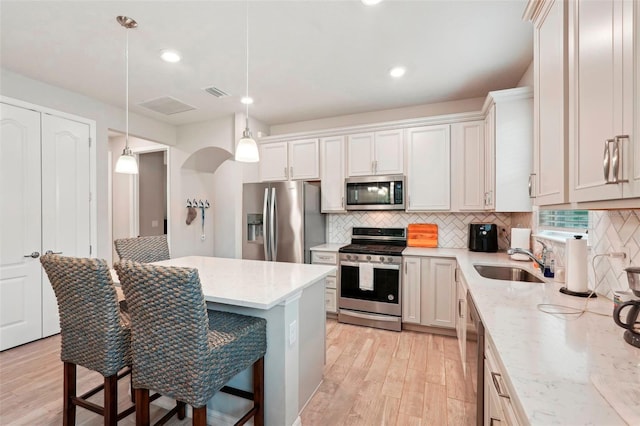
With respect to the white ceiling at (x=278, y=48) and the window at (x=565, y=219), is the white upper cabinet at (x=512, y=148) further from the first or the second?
the white ceiling at (x=278, y=48)

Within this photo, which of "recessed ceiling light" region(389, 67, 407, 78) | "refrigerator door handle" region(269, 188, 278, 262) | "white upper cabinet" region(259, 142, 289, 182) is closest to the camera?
"recessed ceiling light" region(389, 67, 407, 78)

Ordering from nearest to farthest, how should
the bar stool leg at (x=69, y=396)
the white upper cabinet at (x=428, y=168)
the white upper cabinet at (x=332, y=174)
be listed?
the bar stool leg at (x=69, y=396), the white upper cabinet at (x=428, y=168), the white upper cabinet at (x=332, y=174)

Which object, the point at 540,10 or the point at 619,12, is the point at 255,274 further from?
the point at 540,10

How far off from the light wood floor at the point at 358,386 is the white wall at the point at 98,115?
1.43m

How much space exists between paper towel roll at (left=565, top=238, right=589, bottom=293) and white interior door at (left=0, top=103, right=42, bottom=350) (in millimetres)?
4566

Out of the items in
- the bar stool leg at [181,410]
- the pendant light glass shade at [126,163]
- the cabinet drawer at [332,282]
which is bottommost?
the bar stool leg at [181,410]

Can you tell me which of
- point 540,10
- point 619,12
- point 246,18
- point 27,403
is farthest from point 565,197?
point 27,403

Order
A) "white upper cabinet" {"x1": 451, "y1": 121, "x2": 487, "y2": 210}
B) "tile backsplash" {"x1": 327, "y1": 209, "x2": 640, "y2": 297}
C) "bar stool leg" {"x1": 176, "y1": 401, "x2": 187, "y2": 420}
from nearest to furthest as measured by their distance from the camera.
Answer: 1. "tile backsplash" {"x1": 327, "y1": 209, "x2": 640, "y2": 297}
2. "bar stool leg" {"x1": 176, "y1": 401, "x2": 187, "y2": 420}
3. "white upper cabinet" {"x1": 451, "y1": 121, "x2": 487, "y2": 210}

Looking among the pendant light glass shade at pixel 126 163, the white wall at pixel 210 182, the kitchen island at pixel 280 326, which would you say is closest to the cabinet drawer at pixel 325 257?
the white wall at pixel 210 182

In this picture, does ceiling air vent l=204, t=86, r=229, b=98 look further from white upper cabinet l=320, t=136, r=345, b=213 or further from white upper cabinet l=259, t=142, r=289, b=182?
white upper cabinet l=320, t=136, r=345, b=213

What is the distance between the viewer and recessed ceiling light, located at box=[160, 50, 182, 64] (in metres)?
2.55

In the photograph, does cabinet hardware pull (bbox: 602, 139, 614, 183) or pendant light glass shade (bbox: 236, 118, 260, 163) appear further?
pendant light glass shade (bbox: 236, 118, 260, 163)

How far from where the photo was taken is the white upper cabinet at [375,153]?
354cm

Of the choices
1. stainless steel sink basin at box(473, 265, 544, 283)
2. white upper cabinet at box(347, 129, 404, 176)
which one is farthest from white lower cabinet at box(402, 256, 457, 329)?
white upper cabinet at box(347, 129, 404, 176)
